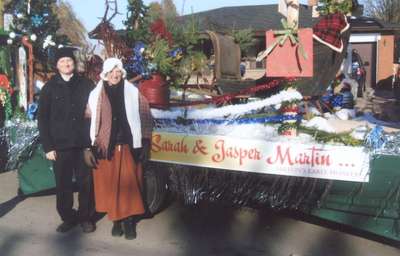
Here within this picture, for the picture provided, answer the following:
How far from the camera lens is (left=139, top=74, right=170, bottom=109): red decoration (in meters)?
6.04

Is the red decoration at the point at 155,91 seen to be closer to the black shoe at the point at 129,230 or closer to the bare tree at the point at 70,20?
the black shoe at the point at 129,230

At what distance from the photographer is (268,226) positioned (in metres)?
5.73

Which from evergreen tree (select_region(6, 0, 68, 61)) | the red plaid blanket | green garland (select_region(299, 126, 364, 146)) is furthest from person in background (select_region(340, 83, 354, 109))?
green garland (select_region(299, 126, 364, 146))

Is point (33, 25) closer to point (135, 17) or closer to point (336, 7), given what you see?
point (135, 17)

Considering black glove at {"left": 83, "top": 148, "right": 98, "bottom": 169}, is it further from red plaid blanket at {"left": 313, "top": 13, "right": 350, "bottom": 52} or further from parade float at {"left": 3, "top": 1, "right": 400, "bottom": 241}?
red plaid blanket at {"left": 313, "top": 13, "right": 350, "bottom": 52}

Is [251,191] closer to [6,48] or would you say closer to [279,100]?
[279,100]

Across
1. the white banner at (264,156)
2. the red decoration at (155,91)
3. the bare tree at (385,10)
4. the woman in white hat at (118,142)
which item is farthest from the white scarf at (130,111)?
the bare tree at (385,10)

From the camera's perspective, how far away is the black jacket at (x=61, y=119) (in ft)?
17.2

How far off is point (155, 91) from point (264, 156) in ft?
5.33

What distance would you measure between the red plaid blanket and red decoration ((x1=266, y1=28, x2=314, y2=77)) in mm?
612

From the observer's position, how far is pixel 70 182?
5.46m

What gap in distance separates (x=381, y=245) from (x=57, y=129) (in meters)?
2.92

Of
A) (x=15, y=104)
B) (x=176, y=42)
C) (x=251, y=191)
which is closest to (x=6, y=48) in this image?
(x=15, y=104)

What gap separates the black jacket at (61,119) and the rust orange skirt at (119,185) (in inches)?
11.4
